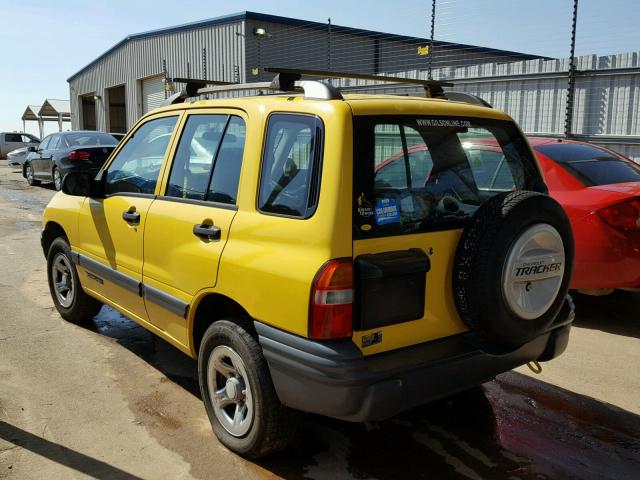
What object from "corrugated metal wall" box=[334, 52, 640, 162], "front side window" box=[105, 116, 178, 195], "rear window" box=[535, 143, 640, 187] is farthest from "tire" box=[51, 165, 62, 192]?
"rear window" box=[535, 143, 640, 187]

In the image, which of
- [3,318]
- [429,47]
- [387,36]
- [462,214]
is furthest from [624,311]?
[387,36]

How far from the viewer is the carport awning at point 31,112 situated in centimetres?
5488

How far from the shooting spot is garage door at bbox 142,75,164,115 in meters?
25.2

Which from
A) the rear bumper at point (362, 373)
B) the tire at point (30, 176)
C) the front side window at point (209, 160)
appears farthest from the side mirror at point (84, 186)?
the tire at point (30, 176)

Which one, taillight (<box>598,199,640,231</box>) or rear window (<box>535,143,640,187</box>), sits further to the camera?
rear window (<box>535,143,640,187</box>)

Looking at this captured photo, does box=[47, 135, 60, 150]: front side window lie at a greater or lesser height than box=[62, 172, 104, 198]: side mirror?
greater

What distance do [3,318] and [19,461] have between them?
8.88ft

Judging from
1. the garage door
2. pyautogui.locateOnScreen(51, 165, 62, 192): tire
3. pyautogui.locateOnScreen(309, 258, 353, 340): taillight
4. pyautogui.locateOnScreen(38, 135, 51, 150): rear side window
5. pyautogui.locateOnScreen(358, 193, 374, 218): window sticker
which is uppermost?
the garage door

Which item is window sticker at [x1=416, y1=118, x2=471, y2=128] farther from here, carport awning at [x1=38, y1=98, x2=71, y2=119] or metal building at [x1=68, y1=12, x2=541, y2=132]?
carport awning at [x1=38, y1=98, x2=71, y2=119]

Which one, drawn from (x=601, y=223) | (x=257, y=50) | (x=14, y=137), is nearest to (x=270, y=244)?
(x=601, y=223)

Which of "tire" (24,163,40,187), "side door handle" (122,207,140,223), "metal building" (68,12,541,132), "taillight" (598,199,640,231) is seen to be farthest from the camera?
"metal building" (68,12,541,132)

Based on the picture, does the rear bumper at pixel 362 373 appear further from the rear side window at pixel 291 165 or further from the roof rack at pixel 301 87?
the roof rack at pixel 301 87

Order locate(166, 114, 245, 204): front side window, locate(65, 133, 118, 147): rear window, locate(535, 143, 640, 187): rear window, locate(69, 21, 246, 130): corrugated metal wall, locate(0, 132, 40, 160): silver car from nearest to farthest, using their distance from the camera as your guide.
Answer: locate(166, 114, 245, 204): front side window
locate(535, 143, 640, 187): rear window
locate(65, 133, 118, 147): rear window
locate(69, 21, 246, 130): corrugated metal wall
locate(0, 132, 40, 160): silver car

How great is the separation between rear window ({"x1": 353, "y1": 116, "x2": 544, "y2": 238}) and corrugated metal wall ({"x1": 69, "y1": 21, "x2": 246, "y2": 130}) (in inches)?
669
